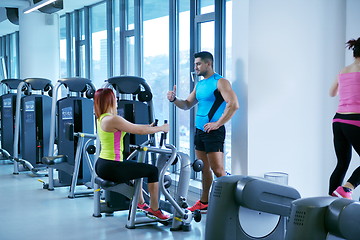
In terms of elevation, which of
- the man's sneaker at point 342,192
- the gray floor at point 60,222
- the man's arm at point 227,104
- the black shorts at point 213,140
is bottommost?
the gray floor at point 60,222

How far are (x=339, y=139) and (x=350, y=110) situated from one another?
0.26 meters

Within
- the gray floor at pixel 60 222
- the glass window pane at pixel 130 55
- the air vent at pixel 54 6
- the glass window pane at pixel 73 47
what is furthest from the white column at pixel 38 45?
the gray floor at pixel 60 222

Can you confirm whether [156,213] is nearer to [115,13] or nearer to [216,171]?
[216,171]

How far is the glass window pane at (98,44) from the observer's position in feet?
32.7

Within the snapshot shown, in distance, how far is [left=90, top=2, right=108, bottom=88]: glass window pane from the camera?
9.95m

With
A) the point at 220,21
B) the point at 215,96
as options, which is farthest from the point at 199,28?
the point at 215,96

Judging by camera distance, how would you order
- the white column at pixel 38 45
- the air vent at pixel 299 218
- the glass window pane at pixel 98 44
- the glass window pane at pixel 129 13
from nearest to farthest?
the air vent at pixel 299 218, the glass window pane at pixel 129 13, the white column at pixel 38 45, the glass window pane at pixel 98 44

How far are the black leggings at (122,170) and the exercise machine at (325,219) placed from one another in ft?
8.16

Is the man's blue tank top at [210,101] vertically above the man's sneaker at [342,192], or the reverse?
the man's blue tank top at [210,101]

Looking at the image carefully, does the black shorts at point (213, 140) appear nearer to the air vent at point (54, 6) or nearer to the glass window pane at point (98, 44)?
the glass window pane at point (98, 44)

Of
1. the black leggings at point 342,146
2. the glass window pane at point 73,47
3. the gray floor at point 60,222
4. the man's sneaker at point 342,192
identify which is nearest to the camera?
the man's sneaker at point 342,192

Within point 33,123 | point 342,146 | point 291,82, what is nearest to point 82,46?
point 33,123

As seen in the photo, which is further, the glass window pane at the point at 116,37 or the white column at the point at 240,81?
the glass window pane at the point at 116,37

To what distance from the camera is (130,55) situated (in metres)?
8.75
